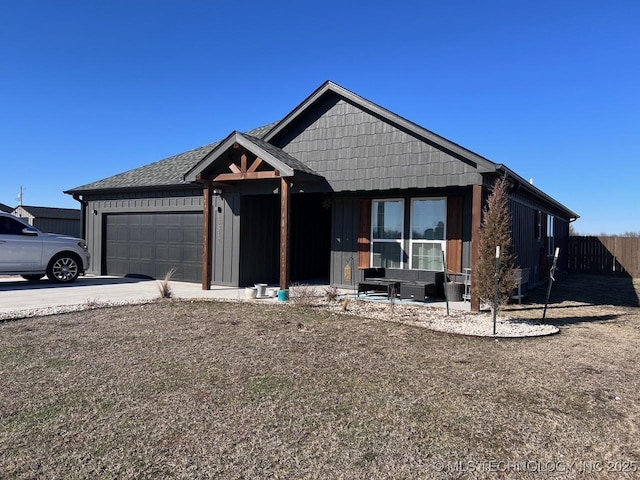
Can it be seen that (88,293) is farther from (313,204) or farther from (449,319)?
(449,319)

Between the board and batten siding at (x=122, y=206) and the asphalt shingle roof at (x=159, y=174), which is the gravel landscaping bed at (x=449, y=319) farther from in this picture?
the asphalt shingle roof at (x=159, y=174)

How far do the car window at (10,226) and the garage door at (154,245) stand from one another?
338cm

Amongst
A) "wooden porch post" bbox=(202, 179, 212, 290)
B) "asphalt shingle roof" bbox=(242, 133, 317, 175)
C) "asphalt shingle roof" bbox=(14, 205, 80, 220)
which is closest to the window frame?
"asphalt shingle roof" bbox=(242, 133, 317, 175)

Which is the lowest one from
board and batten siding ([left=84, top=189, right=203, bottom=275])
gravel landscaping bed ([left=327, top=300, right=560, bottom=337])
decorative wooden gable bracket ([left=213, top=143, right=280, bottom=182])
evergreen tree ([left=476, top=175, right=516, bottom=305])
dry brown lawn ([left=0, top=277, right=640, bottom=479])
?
dry brown lawn ([left=0, top=277, right=640, bottom=479])

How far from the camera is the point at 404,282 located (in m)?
9.87

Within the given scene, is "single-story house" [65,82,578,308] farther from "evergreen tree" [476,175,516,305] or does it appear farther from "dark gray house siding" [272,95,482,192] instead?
"evergreen tree" [476,175,516,305]

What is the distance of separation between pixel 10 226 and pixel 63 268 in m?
1.67

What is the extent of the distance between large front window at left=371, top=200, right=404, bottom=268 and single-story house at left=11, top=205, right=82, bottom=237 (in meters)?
25.0

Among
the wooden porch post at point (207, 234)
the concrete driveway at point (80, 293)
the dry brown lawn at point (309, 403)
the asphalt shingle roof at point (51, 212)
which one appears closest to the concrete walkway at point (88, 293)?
the concrete driveway at point (80, 293)

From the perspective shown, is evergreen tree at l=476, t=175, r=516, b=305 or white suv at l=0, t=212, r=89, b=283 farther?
white suv at l=0, t=212, r=89, b=283

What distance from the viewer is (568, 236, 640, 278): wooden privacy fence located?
69.0 feet

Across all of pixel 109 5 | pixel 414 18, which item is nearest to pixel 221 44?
pixel 109 5

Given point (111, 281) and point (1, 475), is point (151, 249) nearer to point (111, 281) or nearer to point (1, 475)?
point (111, 281)

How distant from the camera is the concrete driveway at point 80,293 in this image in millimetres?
8109
